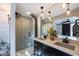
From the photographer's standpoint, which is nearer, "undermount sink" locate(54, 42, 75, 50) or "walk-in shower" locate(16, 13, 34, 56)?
"undermount sink" locate(54, 42, 75, 50)

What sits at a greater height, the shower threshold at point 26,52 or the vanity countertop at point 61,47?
the vanity countertop at point 61,47

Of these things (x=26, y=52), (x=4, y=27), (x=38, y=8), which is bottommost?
(x=26, y=52)

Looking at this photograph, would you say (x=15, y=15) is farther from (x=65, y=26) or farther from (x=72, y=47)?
(x=72, y=47)

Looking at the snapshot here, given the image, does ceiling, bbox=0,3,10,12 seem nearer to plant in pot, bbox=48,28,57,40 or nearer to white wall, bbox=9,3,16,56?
white wall, bbox=9,3,16,56

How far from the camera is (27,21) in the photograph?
162 cm

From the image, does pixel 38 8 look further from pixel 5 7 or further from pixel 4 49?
pixel 4 49

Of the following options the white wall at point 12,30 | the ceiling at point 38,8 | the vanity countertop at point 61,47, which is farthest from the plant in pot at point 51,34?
the white wall at point 12,30

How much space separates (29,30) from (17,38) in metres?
0.19

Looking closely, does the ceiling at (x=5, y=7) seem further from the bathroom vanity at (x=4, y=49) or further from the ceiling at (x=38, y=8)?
the bathroom vanity at (x=4, y=49)

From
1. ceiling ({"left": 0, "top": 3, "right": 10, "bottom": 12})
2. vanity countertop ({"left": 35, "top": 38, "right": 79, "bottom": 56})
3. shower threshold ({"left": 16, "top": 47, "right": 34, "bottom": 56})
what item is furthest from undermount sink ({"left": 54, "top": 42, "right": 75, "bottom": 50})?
ceiling ({"left": 0, "top": 3, "right": 10, "bottom": 12})

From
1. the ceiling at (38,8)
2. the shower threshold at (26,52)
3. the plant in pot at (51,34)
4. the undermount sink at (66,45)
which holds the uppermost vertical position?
the ceiling at (38,8)

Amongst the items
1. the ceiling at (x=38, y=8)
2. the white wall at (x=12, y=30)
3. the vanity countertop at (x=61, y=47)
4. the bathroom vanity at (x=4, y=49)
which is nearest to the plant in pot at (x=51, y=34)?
the vanity countertop at (x=61, y=47)


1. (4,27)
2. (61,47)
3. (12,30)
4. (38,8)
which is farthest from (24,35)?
(61,47)

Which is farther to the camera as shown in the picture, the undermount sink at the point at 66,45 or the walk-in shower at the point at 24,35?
the walk-in shower at the point at 24,35
